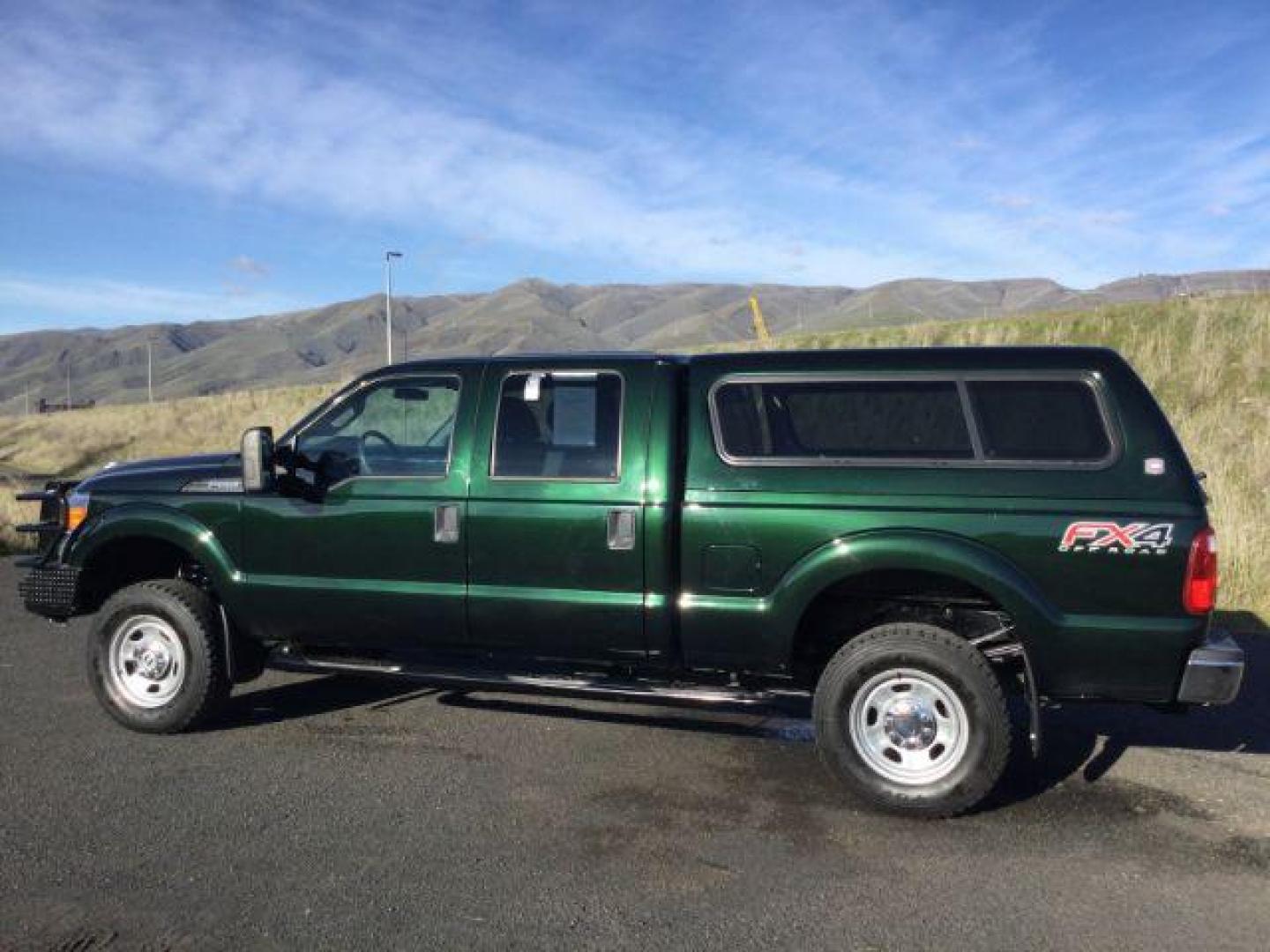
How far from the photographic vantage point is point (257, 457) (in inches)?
195

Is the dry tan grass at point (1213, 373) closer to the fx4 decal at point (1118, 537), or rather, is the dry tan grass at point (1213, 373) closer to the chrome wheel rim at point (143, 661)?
the fx4 decal at point (1118, 537)

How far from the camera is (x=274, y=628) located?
5.38 metres

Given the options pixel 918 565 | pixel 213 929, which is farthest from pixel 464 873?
pixel 918 565

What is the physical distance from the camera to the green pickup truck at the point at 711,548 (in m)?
4.25

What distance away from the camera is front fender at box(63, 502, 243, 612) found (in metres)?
5.36

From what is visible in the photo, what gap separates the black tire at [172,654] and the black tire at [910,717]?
3.17 m

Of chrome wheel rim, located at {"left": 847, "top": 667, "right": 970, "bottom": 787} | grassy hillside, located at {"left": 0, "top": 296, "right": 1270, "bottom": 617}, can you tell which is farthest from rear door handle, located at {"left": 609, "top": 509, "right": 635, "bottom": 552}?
grassy hillside, located at {"left": 0, "top": 296, "right": 1270, "bottom": 617}

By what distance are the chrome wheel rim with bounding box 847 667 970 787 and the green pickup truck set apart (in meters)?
0.01

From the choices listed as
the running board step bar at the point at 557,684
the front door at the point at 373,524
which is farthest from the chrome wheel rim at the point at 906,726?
the front door at the point at 373,524

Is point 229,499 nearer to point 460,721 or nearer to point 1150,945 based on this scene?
point 460,721

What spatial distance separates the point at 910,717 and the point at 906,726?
47 mm

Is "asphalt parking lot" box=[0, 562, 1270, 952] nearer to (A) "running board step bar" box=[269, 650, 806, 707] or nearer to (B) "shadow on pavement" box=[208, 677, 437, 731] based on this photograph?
(B) "shadow on pavement" box=[208, 677, 437, 731]

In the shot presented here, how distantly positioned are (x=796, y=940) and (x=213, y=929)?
6.37 feet

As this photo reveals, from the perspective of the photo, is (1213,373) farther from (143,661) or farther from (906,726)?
(143,661)
